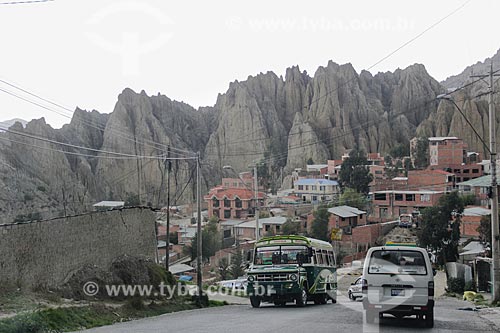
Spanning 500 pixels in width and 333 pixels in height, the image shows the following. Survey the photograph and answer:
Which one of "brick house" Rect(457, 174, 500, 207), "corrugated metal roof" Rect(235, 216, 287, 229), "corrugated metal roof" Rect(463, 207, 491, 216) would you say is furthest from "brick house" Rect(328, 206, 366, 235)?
"brick house" Rect(457, 174, 500, 207)

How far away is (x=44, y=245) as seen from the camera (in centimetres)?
1719

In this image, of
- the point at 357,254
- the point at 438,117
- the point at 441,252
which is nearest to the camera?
the point at 441,252

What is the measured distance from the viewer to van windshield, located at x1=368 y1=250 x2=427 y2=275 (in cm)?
1334

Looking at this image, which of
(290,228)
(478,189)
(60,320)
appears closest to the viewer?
(60,320)

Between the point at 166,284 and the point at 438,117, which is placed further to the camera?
the point at 438,117

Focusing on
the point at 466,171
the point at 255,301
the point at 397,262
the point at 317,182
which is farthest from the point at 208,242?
the point at 397,262

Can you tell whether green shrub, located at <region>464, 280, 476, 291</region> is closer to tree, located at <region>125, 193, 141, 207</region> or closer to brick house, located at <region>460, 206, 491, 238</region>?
brick house, located at <region>460, 206, 491, 238</region>

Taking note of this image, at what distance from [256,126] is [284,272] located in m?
112

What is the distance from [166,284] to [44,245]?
8.20 metres

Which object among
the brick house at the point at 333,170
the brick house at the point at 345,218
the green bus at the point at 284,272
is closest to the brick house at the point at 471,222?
the brick house at the point at 345,218

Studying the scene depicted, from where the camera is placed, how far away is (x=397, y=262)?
13.5 meters

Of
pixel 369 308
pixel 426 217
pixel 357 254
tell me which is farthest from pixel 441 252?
pixel 369 308

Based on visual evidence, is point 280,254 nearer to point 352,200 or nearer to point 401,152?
point 352,200

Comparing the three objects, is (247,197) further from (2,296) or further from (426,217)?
(2,296)
